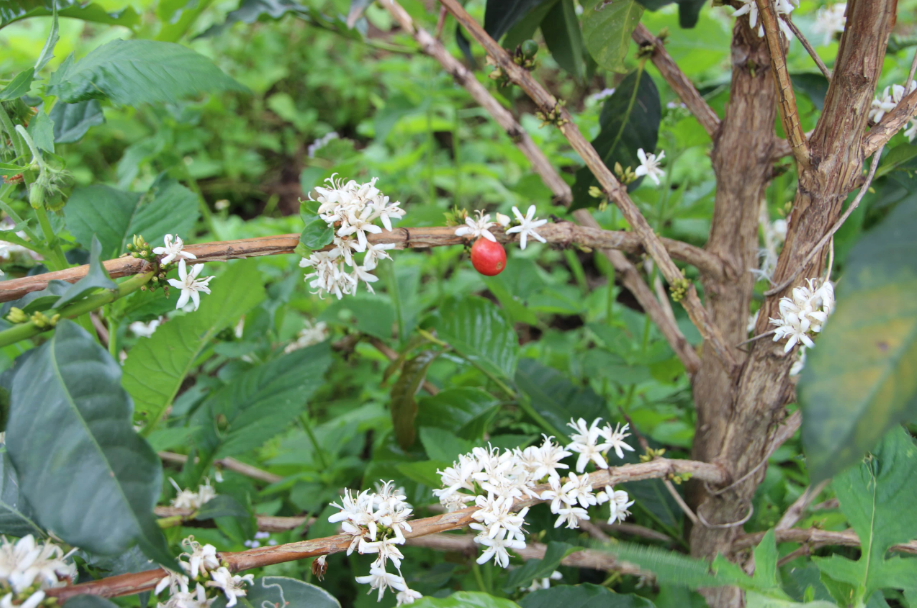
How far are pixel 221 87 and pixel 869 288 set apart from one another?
2.90ft

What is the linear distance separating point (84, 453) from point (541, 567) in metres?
0.57

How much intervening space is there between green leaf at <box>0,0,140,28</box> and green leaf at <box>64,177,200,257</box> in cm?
28

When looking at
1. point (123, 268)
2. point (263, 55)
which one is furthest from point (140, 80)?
point (263, 55)

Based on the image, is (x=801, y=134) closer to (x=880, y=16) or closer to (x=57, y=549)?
(x=880, y=16)

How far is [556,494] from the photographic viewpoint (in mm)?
729

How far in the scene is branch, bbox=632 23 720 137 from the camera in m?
0.95

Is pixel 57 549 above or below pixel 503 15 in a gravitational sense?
below

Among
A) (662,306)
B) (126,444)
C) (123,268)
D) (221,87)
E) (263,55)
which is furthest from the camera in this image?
(263,55)

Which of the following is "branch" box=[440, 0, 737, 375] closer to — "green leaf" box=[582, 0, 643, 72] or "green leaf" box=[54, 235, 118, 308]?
"green leaf" box=[582, 0, 643, 72]

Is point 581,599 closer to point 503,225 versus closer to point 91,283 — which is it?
point 503,225

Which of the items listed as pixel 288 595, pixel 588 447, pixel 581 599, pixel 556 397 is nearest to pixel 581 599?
pixel 581 599

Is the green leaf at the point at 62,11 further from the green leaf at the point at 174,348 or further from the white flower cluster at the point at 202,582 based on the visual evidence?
the white flower cluster at the point at 202,582

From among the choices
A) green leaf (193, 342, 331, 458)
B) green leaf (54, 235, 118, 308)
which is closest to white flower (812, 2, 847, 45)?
green leaf (193, 342, 331, 458)

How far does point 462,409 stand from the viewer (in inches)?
44.4
